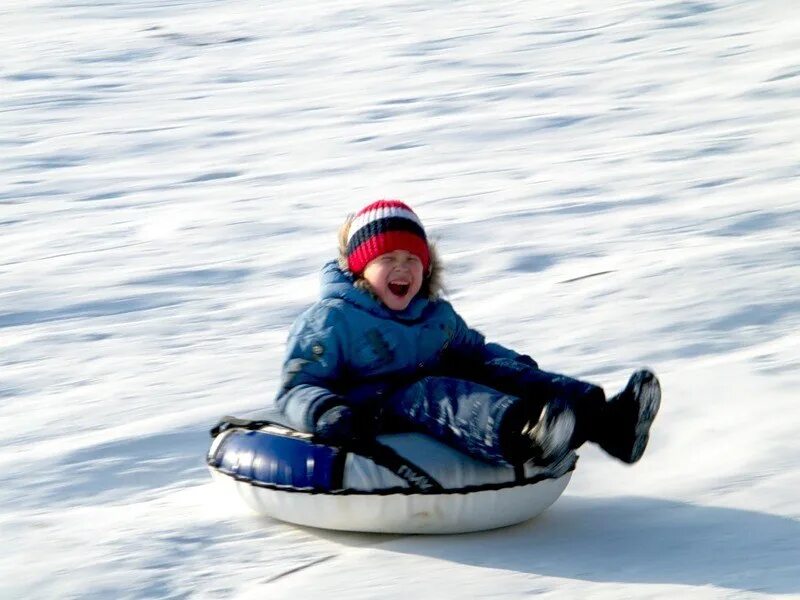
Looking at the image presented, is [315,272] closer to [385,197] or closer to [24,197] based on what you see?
[385,197]

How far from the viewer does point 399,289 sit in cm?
373

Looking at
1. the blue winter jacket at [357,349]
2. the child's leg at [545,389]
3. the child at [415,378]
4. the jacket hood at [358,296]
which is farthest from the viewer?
the jacket hood at [358,296]

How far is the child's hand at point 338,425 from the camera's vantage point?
3381mm

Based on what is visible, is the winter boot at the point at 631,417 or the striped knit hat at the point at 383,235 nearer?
the winter boot at the point at 631,417

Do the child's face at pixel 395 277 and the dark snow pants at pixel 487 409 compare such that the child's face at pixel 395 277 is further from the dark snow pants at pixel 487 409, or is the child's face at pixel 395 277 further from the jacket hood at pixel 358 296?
the dark snow pants at pixel 487 409

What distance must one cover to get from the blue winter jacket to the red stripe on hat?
0.06 meters

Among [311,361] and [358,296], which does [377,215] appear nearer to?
[358,296]

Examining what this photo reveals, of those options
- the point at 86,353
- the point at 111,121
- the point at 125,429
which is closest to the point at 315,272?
A: the point at 86,353

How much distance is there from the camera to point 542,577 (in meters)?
3.15

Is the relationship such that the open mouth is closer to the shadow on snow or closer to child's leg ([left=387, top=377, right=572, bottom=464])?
child's leg ([left=387, top=377, right=572, bottom=464])

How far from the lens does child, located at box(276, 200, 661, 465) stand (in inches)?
131

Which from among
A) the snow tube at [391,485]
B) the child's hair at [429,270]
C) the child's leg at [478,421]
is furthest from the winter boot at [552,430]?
the child's hair at [429,270]

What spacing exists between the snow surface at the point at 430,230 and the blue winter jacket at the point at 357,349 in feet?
1.23

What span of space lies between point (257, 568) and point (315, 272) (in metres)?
3.44
